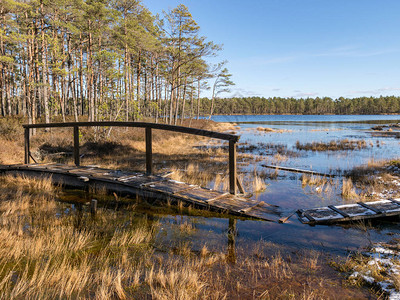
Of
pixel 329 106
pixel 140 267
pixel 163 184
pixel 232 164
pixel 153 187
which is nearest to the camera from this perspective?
pixel 140 267

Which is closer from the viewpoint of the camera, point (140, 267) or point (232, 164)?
point (140, 267)

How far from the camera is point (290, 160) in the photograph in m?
15.5

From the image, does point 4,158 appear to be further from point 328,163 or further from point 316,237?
point 328,163

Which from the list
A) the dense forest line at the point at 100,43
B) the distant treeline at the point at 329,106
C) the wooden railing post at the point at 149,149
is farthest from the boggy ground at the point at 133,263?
the distant treeline at the point at 329,106

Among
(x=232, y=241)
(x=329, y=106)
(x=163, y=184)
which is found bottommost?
(x=232, y=241)

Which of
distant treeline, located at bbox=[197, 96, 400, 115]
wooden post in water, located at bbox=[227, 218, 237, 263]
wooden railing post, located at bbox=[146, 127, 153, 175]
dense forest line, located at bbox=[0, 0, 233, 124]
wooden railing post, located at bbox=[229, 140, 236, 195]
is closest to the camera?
wooden post in water, located at bbox=[227, 218, 237, 263]

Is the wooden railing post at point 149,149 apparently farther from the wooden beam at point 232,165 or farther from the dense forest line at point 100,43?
the dense forest line at point 100,43

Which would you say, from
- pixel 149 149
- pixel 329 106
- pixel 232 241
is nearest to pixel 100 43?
pixel 149 149

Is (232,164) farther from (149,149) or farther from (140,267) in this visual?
(140,267)

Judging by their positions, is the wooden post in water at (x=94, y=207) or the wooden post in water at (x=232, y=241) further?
the wooden post in water at (x=94, y=207)

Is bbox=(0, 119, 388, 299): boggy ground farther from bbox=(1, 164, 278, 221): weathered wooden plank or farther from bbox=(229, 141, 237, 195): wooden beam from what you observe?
bbox=(229, 141, 237, 195): wooden beam

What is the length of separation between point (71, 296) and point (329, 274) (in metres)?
3.60

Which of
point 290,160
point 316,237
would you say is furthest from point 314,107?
point 316,237

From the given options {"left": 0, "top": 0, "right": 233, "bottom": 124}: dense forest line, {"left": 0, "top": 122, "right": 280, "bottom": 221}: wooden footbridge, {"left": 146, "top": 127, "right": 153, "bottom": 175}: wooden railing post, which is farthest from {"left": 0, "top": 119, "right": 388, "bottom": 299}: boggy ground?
{"left": 0, "top": 0, "right": 233, "bottom": 124}: dense forest line
